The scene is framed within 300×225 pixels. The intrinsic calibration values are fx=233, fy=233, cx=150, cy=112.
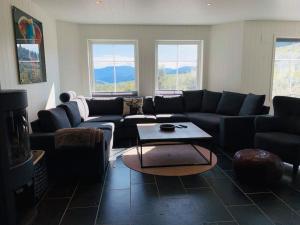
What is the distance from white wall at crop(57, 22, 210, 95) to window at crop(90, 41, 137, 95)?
0.16m

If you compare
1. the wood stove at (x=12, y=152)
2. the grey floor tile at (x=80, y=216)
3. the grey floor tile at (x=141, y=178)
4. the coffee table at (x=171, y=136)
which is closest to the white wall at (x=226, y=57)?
the coffee table at (x=171, y=136)

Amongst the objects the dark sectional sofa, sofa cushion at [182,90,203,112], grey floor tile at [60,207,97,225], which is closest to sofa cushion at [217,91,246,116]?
the dark sectional sofa

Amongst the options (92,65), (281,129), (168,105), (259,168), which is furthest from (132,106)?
(259,168)

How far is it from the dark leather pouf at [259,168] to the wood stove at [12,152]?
7.63 feet

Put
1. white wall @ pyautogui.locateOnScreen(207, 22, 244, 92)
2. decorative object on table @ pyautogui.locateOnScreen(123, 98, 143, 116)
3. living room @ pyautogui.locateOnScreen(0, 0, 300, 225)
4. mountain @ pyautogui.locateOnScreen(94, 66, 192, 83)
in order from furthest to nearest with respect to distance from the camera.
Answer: mountain @ pyautogui.locateOnScreen(94, 66, 192, 83)
white wall @ pyautogui.locateOnScreen(207, 22, 244, 92)
decorative object on table @ pyautogui.locateOnScreen(123, 98, 143, 116)
living room @ pyautogui.locateOnScreen(0, 0, 300, 225)

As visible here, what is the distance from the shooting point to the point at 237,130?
396cm

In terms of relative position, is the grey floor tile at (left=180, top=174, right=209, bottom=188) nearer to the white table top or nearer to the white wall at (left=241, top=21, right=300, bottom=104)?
the white table top

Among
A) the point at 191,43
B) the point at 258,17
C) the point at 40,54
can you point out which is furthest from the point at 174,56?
the point at 40,54

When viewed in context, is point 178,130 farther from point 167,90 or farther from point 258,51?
point 258,51

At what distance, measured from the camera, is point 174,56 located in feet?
18.9

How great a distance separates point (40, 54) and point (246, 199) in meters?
3.63

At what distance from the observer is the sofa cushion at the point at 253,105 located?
13.4 feet

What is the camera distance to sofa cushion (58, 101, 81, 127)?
148 inches

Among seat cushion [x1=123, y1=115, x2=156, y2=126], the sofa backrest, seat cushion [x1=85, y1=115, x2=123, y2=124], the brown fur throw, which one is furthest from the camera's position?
seat cushion [x1=123, y1=115, x2=156, y2=126]
